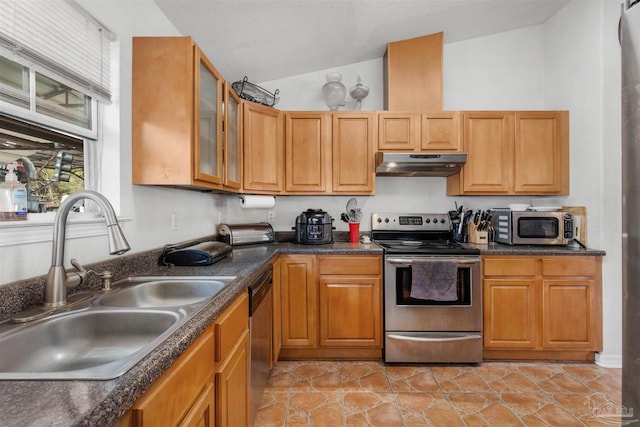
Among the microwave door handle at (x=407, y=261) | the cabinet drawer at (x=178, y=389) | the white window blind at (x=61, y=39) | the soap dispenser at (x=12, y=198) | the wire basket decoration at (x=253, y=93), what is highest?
the wire basket decoration at (x=253, y=93)

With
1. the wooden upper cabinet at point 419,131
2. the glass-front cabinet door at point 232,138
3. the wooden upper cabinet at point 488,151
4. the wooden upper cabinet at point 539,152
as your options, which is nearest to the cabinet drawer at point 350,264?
the glass-front cabinet door at point 232,138

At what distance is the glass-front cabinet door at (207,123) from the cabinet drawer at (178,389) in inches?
38.5

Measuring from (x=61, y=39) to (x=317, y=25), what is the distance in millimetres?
1641

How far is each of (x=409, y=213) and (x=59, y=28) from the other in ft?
8.94

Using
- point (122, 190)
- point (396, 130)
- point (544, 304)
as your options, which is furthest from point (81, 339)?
point (544, 304)

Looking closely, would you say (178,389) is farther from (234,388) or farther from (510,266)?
(510,266)

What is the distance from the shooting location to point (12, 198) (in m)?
1.01

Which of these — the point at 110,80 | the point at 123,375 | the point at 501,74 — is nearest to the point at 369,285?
the point at 123,375

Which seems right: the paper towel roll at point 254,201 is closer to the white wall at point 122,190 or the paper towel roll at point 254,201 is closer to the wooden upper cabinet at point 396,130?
the white wall at point 122,190

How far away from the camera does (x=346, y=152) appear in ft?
8.73

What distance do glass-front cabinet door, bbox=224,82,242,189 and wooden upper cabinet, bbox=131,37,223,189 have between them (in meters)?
→ 0.47

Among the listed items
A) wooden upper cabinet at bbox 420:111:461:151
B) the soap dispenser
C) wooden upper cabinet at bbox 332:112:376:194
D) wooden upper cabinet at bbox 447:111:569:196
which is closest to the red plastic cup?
wooden upper cabinet at bbox 332:112:376:194

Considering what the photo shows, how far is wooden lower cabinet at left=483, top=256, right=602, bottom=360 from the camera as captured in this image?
2.26 metres

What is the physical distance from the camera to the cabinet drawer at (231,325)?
1047mm
